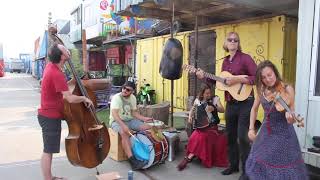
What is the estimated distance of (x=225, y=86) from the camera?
15.2 ft

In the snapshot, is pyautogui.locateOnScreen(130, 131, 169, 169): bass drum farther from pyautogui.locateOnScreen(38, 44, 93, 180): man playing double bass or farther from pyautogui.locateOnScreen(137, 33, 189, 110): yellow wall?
pyautogui.locateOnScreen(137, 33, 189, 110): yellow wall

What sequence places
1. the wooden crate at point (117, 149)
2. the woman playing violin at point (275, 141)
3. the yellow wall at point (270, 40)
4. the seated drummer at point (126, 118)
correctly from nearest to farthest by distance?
the woman playing violin at point (275, 141) < the seated drummer at point (126, 118) < the wooden crate at point (117, 149) < the yellow wall at point (270, 40)

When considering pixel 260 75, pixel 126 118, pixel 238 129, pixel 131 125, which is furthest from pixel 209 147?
pixel 260 75

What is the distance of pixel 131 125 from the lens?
552 cm

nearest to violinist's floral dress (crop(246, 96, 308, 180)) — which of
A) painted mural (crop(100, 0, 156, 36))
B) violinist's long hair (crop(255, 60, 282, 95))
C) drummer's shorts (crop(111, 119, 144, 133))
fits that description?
violinist's long hair (crop(255, 60, 282, 95))

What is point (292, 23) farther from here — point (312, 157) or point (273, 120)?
point (273, 120)

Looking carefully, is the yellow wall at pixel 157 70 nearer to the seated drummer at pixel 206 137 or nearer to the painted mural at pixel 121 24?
the painted mural at pixel 121 24

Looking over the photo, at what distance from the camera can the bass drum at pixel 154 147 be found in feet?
16.2

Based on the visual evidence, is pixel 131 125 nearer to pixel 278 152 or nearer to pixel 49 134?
pixel 49 134

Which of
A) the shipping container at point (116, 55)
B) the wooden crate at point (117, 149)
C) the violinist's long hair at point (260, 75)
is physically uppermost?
the shipping container at point (116, 55)

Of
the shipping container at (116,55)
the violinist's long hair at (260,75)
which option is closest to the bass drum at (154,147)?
the violinist's long hair at (260,75)

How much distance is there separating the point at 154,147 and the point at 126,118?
80cm

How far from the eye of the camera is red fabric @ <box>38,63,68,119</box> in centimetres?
408

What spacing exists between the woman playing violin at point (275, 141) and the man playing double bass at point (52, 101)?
2.07 m
